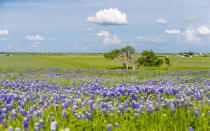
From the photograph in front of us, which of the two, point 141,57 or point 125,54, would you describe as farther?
point 141,57

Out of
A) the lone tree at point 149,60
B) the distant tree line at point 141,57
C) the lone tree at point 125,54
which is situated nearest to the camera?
the lone tree at point 125,54

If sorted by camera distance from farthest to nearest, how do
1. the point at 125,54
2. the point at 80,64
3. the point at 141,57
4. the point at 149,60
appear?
the point at 80,64 < the point at 141,57 < the point at 149,60 < the point at 125,54

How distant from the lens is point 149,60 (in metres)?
58.2

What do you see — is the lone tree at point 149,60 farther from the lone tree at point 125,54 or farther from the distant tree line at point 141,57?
the lone tree at point 125,54

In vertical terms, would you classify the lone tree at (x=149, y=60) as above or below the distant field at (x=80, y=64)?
above

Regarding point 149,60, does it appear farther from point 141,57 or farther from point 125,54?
point 125,54

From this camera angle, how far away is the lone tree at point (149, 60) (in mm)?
57900

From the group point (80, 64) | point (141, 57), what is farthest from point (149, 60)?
point (80, 64)

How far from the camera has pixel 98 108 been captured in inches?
213

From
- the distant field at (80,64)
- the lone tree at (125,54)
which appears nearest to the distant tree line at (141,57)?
the lone tree at (125,54)

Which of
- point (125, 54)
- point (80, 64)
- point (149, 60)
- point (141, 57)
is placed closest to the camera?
point (125, 54)

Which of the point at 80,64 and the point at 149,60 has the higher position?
the point at 149,60

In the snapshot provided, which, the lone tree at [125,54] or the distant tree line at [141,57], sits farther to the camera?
the distant tree line at [141,57]

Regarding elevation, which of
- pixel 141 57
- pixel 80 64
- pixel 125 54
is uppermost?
pixel 125 54
